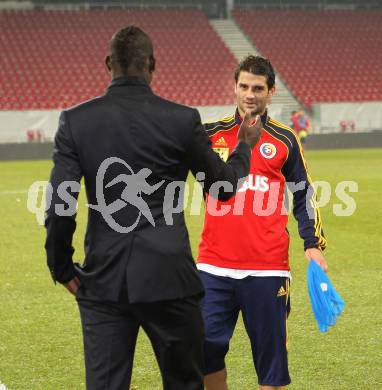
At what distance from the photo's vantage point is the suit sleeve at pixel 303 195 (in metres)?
4.17

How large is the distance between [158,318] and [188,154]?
23.0 inches

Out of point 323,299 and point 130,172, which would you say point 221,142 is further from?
point 130,172

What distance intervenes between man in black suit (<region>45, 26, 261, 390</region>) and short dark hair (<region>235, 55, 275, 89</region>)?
1.18m

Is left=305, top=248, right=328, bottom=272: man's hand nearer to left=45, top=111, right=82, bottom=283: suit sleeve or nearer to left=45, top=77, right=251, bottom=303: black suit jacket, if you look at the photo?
left=45, top=77, right=251, bottom=303: black suit jacket

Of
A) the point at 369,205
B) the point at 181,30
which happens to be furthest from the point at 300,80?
the point at 369,205

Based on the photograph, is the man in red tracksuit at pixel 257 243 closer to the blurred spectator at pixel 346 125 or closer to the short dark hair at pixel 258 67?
the short dark hair at pixel 258 67

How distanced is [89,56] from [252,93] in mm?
32053

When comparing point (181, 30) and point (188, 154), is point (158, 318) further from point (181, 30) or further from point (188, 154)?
point (181, 30)

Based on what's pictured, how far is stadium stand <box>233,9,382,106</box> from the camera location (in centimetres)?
3838

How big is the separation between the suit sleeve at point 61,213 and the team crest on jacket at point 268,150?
1318 mm

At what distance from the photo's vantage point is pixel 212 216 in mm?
4160

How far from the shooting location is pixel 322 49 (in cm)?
4041

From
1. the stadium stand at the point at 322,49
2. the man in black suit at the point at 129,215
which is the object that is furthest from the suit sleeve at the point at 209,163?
the stadium stand at the point at 322,49

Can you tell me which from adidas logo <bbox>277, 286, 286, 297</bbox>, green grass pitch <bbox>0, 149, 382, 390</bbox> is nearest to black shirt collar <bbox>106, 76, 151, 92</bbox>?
adidas logo <bbox>277, 286, 286, 297</bbox>
